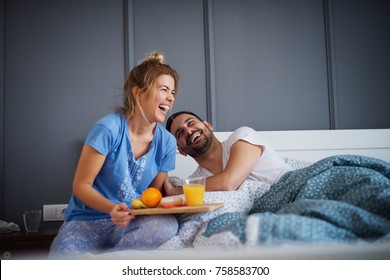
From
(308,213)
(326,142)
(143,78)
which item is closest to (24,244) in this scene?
(143,78)

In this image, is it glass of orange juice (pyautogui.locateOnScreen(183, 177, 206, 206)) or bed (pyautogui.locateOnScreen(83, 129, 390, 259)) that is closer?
bed (pyautogui.locateOnScreen(83, 129, 390, 259))

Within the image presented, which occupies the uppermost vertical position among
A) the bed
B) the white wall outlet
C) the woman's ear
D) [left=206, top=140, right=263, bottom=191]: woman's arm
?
the woman's ear

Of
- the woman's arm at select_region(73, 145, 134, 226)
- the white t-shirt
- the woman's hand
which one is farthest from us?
the white t-shirt

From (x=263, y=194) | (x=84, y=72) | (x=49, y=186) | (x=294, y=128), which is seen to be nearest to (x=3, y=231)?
(x=49, y=186)

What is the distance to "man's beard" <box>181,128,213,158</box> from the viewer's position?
1486mm

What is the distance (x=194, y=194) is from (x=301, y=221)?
1.11 feet

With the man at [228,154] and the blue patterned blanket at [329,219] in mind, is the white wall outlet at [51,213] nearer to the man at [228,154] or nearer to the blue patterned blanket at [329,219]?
the man at [228,154]

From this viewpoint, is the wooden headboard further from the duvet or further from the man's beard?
the duvet

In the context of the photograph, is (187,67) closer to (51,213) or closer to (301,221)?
(51,213)

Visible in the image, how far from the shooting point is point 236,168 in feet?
4.00

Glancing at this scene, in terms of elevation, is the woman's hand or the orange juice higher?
the orange juice

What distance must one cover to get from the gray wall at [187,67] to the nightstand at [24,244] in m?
0.30

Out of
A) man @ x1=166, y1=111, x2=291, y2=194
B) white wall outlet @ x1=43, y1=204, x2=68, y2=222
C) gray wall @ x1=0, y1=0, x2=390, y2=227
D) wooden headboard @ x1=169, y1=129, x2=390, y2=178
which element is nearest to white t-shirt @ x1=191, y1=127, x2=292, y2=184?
man @ x1=166, y1=111, x2=291, y2=194

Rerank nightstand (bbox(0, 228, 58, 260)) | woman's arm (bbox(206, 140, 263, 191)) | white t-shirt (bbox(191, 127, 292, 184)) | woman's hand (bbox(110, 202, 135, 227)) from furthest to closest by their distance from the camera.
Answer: nightstand (bbox(0, 228, 58, 260))
white t-shirt (bbox(191, 127, 292, 184))
woman's arm (bbox(206, 140, 263, 191))
woman's hand (bbox(110, 202, 135, 227))
